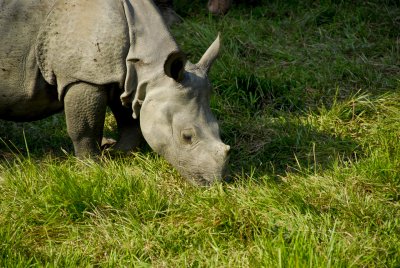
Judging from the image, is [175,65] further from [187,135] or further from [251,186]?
[251,186]

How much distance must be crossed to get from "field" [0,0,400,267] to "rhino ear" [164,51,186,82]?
713 mm

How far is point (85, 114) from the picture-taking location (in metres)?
5.29

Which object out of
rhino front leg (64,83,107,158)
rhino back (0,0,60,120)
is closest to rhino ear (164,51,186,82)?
rhino front leg (64,83,107,158)

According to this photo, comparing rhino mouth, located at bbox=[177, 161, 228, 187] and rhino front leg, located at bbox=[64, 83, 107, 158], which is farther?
rhino front leg, located at bbox=[64, 83, 107, 158]

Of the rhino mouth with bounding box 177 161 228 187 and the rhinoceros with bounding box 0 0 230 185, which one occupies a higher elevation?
the rhinoceros with bounding box 0 0 230 185

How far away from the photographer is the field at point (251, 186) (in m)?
4.25

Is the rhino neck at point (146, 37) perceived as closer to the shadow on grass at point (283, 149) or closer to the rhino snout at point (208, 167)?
the rhino snout at point (208, 167)

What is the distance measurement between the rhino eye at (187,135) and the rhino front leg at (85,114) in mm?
602

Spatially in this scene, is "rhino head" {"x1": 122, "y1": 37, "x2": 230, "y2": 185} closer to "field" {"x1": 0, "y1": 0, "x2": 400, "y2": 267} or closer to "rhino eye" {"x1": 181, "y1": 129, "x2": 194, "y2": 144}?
"rhino eye" {"x1": 181, "y1": 129, "x2": 194, "y2": 144}

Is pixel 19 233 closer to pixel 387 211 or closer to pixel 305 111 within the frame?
pixel 387 211

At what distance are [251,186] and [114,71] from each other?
1.18m

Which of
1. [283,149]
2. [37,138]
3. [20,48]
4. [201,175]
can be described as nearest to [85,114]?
[20,48]

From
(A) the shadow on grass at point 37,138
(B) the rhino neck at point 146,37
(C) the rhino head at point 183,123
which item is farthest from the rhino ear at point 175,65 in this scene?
(A) the shadow on grass at point 37,138

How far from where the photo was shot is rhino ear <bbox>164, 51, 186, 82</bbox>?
4965 mm
